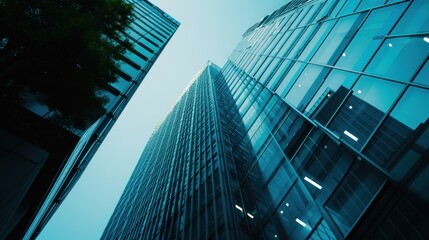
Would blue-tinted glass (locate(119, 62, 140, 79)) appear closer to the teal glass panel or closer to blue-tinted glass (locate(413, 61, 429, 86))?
the teal glass panel

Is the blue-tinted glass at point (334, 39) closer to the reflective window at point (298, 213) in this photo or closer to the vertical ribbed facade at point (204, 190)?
the reflective window at point (298, 213)

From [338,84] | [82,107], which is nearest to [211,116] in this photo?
[338,84]

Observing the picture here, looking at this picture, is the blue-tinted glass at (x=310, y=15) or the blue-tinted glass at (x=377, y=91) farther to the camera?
the blue-tinted glass at (x=310, y=15)

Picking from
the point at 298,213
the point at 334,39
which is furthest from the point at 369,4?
the point at 298,213

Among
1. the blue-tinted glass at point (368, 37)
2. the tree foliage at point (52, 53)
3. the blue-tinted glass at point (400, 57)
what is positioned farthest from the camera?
the blue-tinted glass at point (368, 37)

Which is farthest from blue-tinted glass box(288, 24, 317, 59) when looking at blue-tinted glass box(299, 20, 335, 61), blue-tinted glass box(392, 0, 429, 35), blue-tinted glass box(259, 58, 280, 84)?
blue-tinted glass box(392, 0, 429, 35)

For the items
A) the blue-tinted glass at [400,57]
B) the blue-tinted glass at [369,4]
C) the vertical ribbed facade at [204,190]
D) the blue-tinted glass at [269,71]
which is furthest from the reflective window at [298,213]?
the blue-tinted glass at [269,71]

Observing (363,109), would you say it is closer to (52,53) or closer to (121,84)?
(52,53)

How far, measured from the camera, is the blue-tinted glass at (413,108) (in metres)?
7.03

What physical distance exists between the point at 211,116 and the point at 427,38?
2841 cm

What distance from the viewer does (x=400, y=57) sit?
8672mm

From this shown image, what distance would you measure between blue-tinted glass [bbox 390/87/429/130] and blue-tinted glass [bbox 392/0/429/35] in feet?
7.67

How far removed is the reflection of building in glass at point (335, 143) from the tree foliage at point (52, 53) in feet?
27.3

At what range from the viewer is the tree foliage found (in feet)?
20.8
